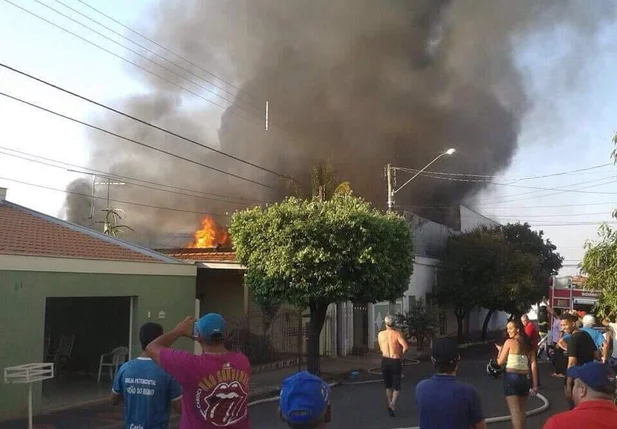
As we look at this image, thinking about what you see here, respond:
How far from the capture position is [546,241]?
117ft

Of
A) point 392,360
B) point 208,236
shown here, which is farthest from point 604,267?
point 208,236

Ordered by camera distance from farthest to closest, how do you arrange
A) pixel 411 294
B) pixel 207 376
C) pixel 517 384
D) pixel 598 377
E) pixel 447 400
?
pixel 411 294 < pixel 517 384 < pixel 447 400 < pixel 207 376 < pixel 598 377

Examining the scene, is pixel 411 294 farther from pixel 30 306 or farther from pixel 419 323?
pixel 30 306

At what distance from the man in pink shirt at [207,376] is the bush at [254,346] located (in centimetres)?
1136

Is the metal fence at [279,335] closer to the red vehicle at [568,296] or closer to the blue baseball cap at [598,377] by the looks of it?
the red vehicle at [568,296]

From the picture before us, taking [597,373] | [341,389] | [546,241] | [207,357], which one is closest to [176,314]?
[341,389]

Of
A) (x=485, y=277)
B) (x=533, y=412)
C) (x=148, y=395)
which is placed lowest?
(x=533, y=412)

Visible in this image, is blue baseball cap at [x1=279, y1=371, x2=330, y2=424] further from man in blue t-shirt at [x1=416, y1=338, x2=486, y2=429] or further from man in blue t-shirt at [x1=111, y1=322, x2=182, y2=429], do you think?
man in blue t-shirt at [x1=111, y1=322, x2=182, y2=429]

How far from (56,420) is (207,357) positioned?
6.65 m

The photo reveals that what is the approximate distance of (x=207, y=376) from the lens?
308 centimetres

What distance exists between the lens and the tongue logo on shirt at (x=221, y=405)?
10.1 feet

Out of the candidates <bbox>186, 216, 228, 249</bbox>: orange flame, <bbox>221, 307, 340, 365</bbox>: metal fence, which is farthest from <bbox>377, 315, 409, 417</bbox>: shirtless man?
<bbox>186, 216, 228, 249</bbox>: orange flame

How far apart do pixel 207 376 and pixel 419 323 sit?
A: 1778cm

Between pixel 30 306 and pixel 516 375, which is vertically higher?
pixel 30 306
